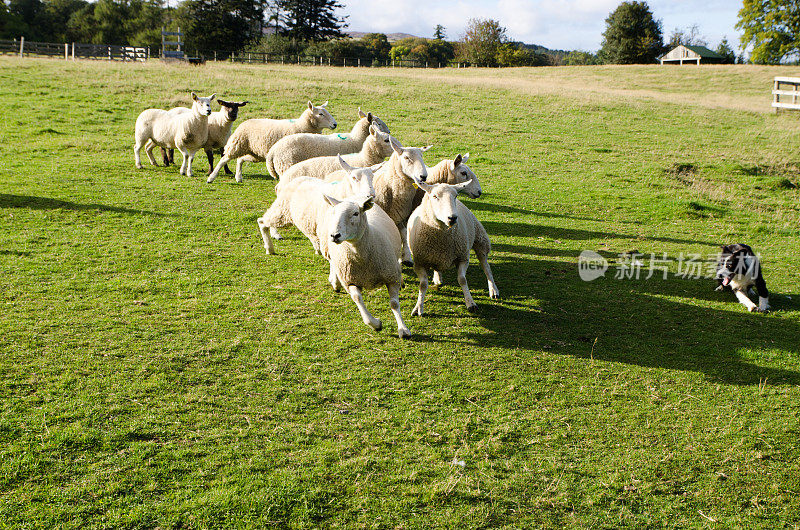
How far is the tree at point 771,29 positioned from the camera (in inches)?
2024

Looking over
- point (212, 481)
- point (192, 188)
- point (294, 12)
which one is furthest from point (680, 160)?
point (294, 12)

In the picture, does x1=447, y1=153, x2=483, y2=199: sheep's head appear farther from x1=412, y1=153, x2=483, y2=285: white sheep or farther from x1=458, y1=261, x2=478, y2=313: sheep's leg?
x1=458, y1=261, x2=478, y2=313: sheep's leg

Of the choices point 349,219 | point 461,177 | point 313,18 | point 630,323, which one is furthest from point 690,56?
point 349,219

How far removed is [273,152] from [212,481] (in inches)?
332

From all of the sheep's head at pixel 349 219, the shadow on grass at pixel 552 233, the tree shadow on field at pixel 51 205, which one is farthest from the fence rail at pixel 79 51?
the sheep's head at pixel 349 219

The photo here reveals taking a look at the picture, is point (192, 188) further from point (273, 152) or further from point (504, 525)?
point (504, 525)

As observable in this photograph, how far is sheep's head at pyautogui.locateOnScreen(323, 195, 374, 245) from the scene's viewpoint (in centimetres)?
601

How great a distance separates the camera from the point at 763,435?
16.3 ft

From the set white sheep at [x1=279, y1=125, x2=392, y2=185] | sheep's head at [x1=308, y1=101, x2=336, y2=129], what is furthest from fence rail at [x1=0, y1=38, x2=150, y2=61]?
white sheep at [x1=279, y1=125, x2=392, y2=185]

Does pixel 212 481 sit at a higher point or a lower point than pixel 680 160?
lower

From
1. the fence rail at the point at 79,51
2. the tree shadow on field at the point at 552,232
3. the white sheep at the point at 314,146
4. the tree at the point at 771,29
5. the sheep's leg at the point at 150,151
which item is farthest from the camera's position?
the tree at the point at 771,29

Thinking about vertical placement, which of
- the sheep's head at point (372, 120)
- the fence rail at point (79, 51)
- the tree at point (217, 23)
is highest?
the tree at point (217, 23)

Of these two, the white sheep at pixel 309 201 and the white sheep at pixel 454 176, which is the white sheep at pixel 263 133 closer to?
the white sheep at pixel 309 201

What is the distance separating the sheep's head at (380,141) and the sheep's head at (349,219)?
146 inches
